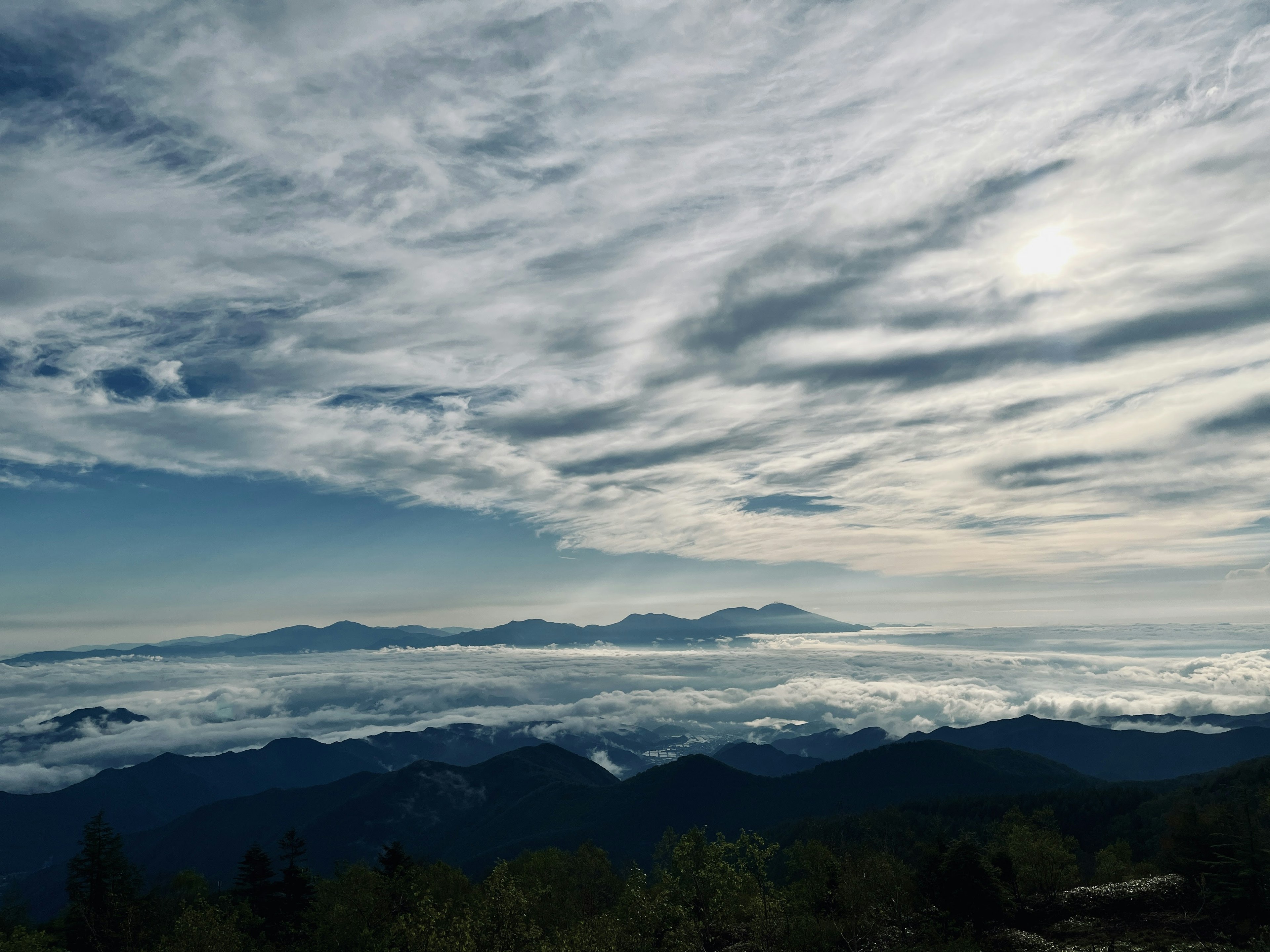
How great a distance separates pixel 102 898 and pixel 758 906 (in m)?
96.7

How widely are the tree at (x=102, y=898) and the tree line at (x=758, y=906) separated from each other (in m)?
0.27

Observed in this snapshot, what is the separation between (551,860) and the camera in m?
126

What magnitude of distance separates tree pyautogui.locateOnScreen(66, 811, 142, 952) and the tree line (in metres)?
0.27

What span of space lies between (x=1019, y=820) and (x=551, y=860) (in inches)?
3771

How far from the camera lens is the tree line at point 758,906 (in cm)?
6309

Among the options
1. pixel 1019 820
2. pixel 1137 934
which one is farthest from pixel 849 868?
pixel 1019 820

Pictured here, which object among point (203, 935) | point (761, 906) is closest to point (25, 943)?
point (203, 935)

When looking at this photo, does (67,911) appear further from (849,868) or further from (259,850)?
(849,868)

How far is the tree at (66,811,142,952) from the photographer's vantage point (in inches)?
3824

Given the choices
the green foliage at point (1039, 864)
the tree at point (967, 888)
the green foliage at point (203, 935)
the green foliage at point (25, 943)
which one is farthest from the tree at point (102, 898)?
the green foliage at point (1039, 864)

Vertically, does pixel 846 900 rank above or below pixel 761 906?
above

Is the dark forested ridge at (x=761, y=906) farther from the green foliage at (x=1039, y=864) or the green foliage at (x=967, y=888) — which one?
the green foliage at (x=1039, y=864)

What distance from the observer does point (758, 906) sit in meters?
78.8

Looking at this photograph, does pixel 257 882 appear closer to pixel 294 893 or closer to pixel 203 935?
pixel 294 893
